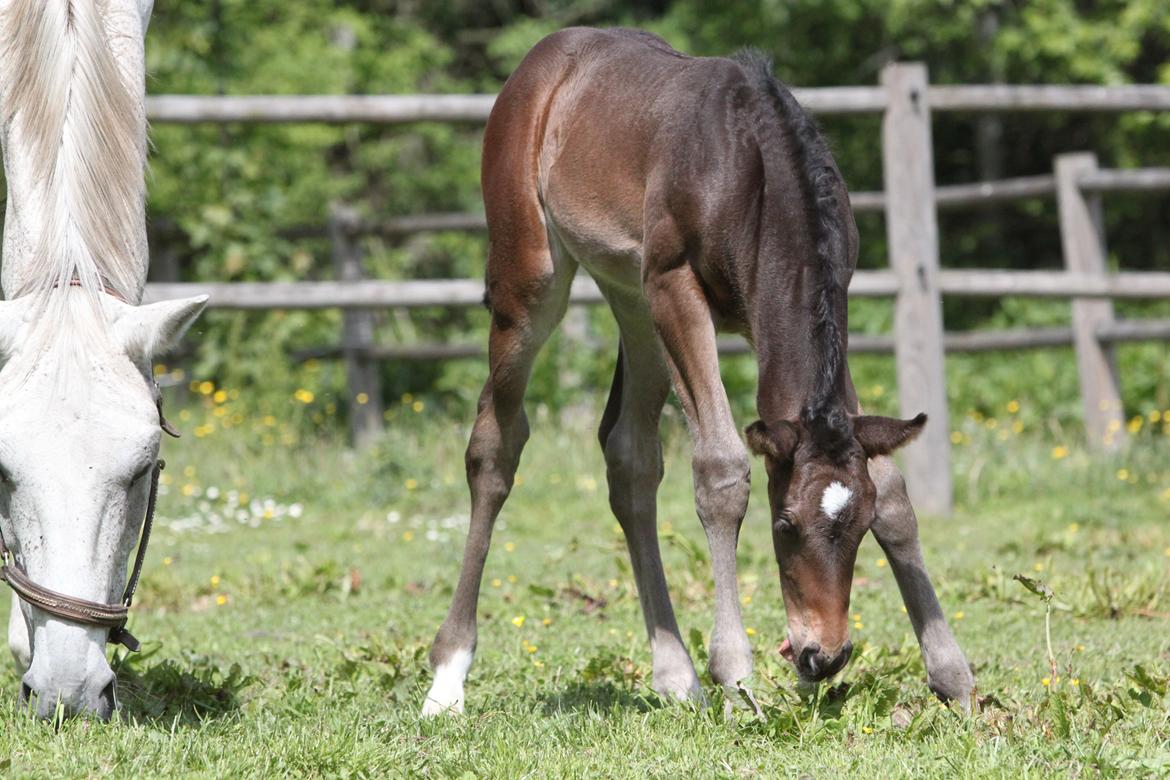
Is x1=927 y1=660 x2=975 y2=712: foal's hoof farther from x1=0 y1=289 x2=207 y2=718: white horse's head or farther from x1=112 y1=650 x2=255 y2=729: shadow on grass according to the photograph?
x1=0 y1=289 x2=207 y2=718: white horse's head

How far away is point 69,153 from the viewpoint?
3977 mm

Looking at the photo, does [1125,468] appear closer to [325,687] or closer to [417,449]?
[417,449]

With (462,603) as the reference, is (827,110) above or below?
above

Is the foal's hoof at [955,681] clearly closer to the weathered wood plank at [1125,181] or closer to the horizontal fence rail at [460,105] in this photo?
the horizontal fence rail at [460,105]

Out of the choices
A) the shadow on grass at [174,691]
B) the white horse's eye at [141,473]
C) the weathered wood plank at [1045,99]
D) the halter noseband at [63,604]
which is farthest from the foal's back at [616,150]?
the weathered wood plank at [1045,99]

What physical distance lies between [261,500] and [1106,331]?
566 centimetres

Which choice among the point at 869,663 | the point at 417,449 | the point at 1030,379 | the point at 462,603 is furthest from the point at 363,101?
the point at 1030,379

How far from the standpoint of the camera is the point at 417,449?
932cm

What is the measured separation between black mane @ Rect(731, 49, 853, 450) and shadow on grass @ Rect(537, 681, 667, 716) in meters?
0.94

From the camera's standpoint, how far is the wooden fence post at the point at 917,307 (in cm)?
804

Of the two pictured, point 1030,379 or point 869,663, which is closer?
point 869,663

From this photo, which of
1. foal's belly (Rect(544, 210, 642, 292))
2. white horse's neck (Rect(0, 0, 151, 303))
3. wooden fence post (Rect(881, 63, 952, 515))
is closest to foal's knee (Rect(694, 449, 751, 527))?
foal's belly (Rect(544, 210, 642, 292))

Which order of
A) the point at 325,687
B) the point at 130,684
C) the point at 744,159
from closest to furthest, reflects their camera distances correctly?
the point at 744,159 → the point at 130,684 → the point at 325,687

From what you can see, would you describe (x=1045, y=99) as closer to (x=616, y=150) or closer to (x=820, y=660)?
(x=616, y=150)
